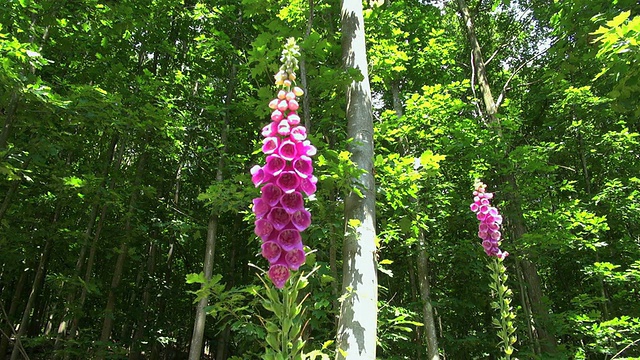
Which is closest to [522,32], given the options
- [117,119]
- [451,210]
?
[451,210]

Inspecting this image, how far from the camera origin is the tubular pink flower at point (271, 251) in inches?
69.2

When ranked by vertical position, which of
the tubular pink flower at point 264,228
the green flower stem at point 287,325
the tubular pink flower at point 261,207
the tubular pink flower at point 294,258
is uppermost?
the tubular pink flower at point 261,207

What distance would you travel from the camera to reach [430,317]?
22.0 feet

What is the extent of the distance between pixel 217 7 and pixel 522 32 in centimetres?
784

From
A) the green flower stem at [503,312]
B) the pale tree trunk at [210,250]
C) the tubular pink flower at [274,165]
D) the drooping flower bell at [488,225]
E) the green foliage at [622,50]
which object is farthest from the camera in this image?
the pale tree trunk at [210,250]

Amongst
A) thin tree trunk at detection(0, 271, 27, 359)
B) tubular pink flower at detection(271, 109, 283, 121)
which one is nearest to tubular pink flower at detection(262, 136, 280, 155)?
tubular pink flower at detection(271, 109, 283, 121)

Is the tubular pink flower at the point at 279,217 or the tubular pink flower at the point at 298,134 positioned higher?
the tubular pink flower at the point at 298,134

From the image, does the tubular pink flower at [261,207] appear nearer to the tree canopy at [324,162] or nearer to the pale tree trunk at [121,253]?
the tree canopy at [324,162]

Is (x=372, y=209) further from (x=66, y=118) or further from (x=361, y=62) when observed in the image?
(x=66, y=118)

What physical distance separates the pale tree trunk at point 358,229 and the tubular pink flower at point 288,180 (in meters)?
1.75

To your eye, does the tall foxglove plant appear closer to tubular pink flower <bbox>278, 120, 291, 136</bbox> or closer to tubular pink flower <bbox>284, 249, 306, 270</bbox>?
tubular pink flower <bbox>284, 249, 306, 270</bbox>

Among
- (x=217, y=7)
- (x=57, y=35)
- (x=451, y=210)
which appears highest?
(x=217, y=7)

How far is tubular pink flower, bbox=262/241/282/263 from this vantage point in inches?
69.2

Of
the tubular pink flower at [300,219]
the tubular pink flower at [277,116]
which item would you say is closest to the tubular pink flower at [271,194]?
Result: the tubular pink flower at [300,219]
